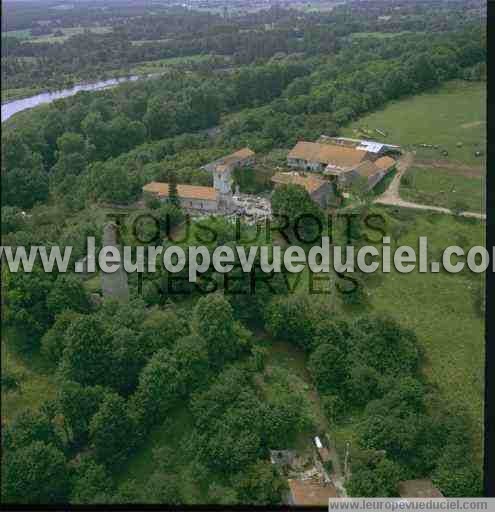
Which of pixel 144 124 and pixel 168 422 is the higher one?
pixel 144 124

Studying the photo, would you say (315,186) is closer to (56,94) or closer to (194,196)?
(194,196)

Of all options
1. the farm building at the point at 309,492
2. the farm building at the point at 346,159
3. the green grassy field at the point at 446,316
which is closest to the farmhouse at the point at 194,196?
the farm building at the point at 346,159

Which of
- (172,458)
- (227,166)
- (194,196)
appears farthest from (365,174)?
(172,458)

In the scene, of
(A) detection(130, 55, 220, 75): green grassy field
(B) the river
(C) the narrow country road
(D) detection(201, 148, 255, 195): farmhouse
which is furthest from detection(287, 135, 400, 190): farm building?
(A) detection(130, 55, 220, 75): green grassy field

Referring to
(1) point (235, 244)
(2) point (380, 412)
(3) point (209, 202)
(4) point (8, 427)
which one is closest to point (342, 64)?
(3) point (209, 202)

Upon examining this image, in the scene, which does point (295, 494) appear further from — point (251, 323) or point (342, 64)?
point (342, 64)
